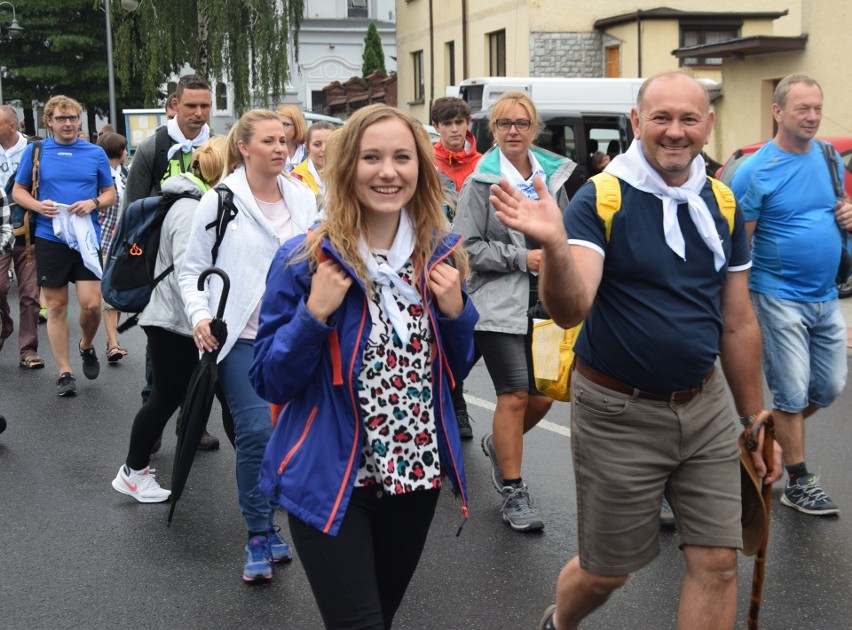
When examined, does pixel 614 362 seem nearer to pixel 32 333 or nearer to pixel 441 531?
pixel 441 531

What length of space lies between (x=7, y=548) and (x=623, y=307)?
10.6 ft

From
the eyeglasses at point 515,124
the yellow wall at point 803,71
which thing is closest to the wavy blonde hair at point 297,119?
the eyeglasses at point 515,124

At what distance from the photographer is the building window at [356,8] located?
57.1 m

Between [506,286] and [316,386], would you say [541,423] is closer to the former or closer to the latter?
[506,286]

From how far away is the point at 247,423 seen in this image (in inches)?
188

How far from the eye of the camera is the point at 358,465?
3.12m

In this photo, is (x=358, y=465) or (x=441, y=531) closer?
(x=358, y=465)

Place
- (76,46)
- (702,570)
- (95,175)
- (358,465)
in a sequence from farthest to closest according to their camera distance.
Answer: (76,46) < (95,175) < (702,570) < (358,465)

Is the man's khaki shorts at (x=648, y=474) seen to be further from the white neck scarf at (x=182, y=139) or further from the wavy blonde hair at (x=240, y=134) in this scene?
the white neck scarf at (x=182, y=139)

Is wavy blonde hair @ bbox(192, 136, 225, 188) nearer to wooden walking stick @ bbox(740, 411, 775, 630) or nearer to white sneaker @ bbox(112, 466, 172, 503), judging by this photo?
white sneaker @ bbox(112, 466, 172, 503)

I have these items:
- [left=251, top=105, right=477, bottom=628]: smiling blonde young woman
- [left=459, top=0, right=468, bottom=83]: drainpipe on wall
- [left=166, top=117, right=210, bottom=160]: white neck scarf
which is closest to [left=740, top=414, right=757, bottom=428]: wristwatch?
[left=251, top=105, right=477, bottom=628]: smiling blonde young woman

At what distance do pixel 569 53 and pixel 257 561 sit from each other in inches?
1075

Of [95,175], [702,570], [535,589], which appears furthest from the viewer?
[95,175]

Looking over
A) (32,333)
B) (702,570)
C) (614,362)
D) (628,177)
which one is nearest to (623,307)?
(614,362)
